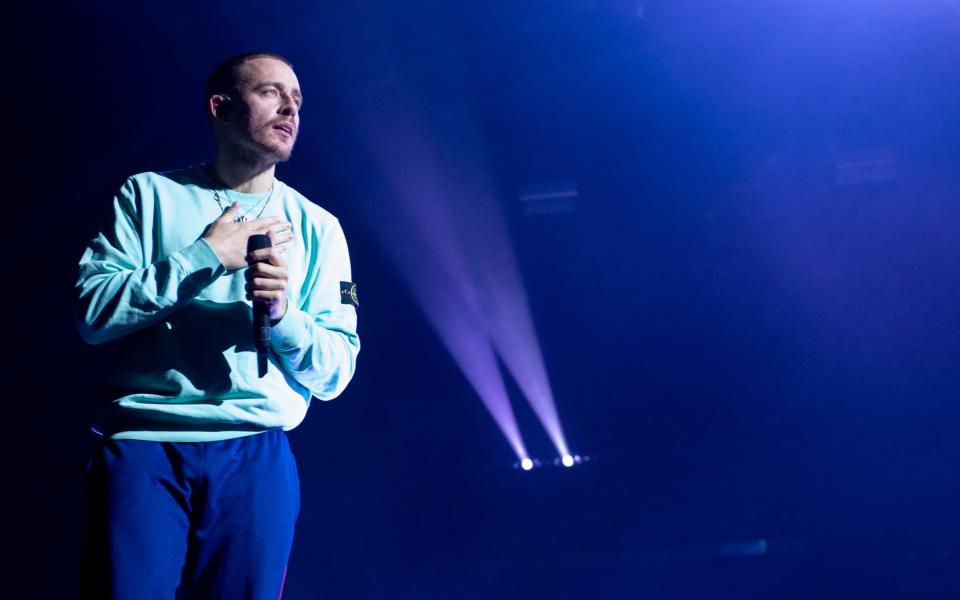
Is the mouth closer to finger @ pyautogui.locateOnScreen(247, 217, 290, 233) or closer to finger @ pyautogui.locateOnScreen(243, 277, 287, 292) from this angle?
finger @ pyautogui.locateOnScreen(247, 217, 290, 233)

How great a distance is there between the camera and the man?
1.12 metres

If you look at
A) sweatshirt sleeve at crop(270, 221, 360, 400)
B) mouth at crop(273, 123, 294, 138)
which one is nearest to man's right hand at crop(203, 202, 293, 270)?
sweatshirt sleeve at crop(270, 221, 360, 400)

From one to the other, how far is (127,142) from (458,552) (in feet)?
8.07

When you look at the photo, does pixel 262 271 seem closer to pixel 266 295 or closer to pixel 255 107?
pixel 266 295

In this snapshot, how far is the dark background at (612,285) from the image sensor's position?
3518mm

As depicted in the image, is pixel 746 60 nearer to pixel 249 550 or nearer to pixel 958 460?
pixel 958 460

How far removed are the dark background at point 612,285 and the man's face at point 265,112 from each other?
2127 millimetres

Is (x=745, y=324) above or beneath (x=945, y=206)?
beneath

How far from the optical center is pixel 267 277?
1147mm

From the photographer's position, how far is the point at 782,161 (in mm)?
4320

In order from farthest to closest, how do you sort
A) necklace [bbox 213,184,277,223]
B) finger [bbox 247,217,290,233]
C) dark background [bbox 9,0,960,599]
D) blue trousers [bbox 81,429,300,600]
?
1. dark background [bbox 9,0,960,599]
2. necklace [bbox 213,184,277,223]
3. finger [bbox 247,217,290,233]
4. blue trousers [bbox 81,429,300,600]

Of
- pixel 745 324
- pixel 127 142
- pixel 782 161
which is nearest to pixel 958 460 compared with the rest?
pixel 745 324

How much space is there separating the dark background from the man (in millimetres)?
2384

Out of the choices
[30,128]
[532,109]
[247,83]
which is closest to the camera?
A: [247,83]
